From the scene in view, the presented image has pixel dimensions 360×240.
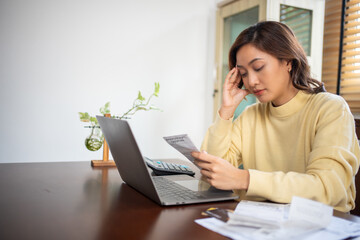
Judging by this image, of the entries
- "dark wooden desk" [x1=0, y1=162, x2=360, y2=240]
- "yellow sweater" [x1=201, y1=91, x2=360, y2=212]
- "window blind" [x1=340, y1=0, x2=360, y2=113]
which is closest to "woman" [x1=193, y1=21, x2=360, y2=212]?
"yellow sweater" [x1=201, y1=91, x2=360, y2=212]

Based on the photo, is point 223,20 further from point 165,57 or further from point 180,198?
point 180,198

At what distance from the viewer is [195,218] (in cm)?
64

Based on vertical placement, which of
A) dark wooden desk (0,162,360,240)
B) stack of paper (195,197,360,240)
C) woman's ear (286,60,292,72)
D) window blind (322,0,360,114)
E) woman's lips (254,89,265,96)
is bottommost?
dark wooden desk (0,162,360,240)

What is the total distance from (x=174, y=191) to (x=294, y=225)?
35 cm

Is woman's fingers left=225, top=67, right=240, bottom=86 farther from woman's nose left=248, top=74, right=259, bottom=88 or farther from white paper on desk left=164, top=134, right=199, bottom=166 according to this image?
white paper on desk left=164, top=134, right=199, bottom=166

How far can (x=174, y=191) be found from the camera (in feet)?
2.75

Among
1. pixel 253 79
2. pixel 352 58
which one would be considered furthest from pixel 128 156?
pixel 352 58

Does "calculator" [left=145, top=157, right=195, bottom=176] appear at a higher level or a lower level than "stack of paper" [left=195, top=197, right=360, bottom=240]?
lower

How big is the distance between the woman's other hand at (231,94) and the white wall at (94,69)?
1.90 metres

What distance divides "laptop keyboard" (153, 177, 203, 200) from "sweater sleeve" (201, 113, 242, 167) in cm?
36

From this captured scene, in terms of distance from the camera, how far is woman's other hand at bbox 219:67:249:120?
1.31 meters

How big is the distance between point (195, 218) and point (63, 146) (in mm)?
2496

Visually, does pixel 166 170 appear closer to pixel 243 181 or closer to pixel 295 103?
pixel 243 181

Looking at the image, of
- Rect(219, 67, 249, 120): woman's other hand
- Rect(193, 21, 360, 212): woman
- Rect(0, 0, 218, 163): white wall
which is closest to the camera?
Rect(193, 21, 360, 212): woman
